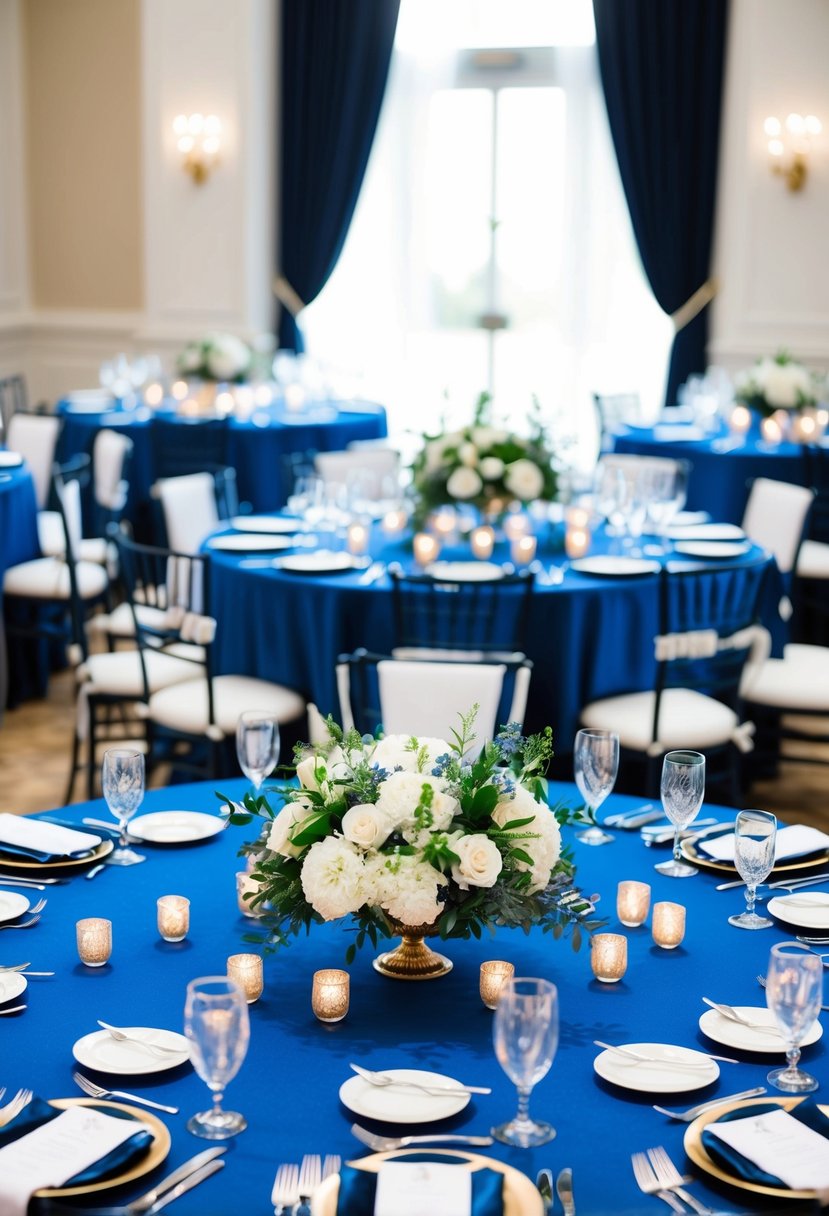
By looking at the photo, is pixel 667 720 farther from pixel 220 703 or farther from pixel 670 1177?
pixel 670 1177

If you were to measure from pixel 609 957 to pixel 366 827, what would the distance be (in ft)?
1.30

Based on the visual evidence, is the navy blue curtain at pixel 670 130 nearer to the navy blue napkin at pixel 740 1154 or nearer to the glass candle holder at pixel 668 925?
the glass candle holder at pixel 668 925

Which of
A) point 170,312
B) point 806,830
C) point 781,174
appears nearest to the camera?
point 806,830

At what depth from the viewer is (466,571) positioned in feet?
16.2

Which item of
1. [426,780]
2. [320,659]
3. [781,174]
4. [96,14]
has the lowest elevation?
[320,659]

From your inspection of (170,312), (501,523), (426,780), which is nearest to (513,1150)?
(426,780)

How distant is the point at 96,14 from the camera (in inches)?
411

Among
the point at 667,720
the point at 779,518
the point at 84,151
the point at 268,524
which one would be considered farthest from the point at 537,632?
the point at 84,151

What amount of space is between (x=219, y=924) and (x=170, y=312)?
826 centimetres

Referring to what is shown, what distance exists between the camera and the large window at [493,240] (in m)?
10.2

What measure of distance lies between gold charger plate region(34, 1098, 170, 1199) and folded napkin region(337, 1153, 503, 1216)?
0.69 feet

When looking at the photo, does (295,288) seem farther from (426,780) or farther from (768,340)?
(426,780)

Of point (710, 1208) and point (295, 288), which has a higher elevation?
point (295, 288)

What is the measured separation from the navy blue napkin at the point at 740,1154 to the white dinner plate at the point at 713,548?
353 cm
